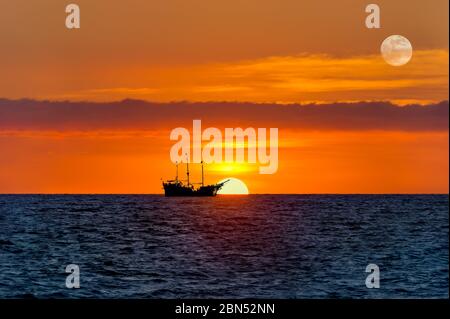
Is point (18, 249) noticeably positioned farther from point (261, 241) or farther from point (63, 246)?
point (261, 241)

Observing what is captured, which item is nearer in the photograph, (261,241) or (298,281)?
(298,281)

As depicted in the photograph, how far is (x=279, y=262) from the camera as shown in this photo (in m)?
56.6

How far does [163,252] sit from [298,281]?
21.9 m

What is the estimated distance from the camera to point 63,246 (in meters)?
72.6

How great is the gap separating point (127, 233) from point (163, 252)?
80.7 feet

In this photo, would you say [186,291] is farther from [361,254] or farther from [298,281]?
[361,254]

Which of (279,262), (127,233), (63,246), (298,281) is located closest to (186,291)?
(298,281)

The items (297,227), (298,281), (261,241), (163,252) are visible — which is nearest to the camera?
(298,281)
